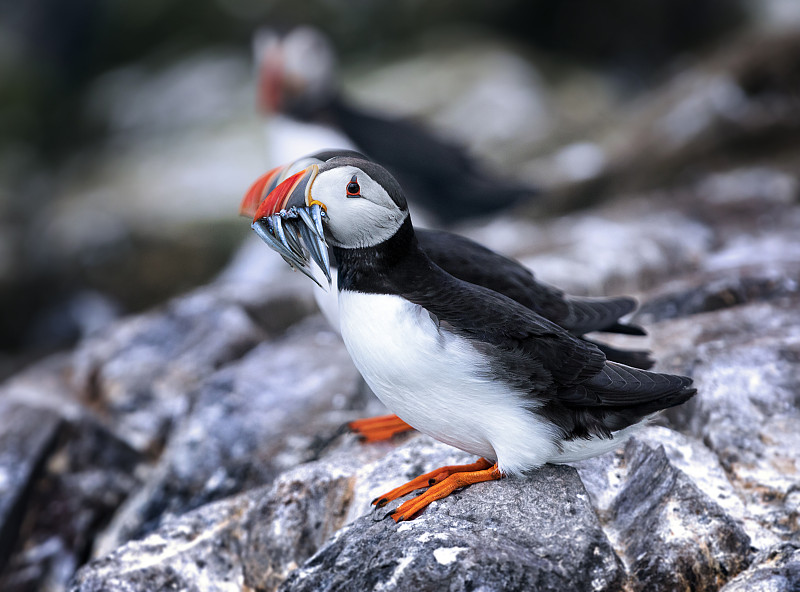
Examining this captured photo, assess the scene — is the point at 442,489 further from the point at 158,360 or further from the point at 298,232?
the point at 158,360

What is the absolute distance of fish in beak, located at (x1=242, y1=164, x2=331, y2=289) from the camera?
2598 millimetres

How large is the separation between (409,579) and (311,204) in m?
1.17

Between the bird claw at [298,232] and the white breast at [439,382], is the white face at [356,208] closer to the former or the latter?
the bird claw at [298,232]

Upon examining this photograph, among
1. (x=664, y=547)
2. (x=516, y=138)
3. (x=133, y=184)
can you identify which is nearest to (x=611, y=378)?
(x=664, y=547)

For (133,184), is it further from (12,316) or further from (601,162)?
(601,162)

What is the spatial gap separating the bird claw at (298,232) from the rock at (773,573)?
1.60 m

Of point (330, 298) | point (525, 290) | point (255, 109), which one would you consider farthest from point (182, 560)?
point (255, 109)

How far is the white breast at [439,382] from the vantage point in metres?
2.61

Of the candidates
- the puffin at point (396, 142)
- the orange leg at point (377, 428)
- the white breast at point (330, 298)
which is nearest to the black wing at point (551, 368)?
the white breast at point (330, 298)

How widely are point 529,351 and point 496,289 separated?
2.07 feet

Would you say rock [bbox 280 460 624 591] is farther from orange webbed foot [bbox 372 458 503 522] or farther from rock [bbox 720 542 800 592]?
rock [bbox 720 542 800 592]

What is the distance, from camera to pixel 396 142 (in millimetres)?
6535

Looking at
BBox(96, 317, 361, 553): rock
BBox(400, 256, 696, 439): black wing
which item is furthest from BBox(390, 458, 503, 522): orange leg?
BBox(96, 317, 361, 553): rock

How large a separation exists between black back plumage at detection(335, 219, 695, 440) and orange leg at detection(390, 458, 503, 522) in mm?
281
